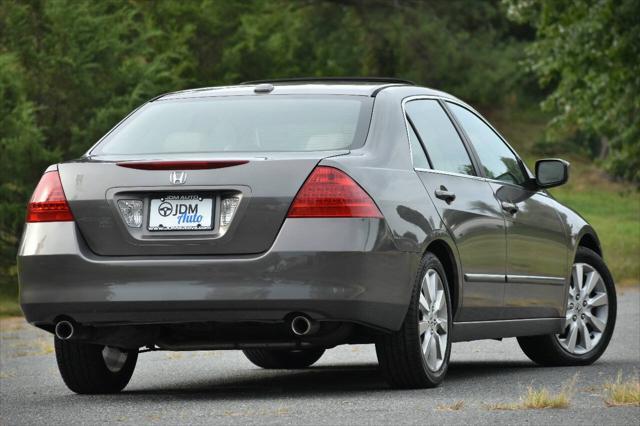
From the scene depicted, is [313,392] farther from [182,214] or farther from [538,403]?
[538,403]

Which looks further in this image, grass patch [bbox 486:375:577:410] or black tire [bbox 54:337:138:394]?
black tire [bbox 54:337:138:394]

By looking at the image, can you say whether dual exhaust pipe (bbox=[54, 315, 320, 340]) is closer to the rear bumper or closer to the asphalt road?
the rear bumper

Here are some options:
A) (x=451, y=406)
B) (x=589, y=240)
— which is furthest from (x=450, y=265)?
(x=589, y=240)

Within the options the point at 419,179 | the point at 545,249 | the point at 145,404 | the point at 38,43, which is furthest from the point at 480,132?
the point at 38,43

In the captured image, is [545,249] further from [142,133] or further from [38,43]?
[38,43]

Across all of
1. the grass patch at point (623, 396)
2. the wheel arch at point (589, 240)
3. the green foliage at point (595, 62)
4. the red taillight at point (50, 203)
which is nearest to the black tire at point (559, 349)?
the wheel arch at point (589, 240)

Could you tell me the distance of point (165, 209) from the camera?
764 cm

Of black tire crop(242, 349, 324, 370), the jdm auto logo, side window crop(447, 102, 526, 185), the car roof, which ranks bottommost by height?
black tire crop(242, 349, 324, 370)

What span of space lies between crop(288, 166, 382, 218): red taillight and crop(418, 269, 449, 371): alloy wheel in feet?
2.40

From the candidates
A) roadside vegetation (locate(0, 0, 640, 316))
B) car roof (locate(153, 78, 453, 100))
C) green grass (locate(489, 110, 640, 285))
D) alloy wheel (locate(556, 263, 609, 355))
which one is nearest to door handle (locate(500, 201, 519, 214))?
car roof (locate(153, 78, 453, 100))

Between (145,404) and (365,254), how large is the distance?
136 cm

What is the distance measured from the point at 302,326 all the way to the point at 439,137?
1.79 metres

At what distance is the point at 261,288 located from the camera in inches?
294

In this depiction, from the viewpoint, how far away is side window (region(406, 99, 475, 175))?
8.67 metres
